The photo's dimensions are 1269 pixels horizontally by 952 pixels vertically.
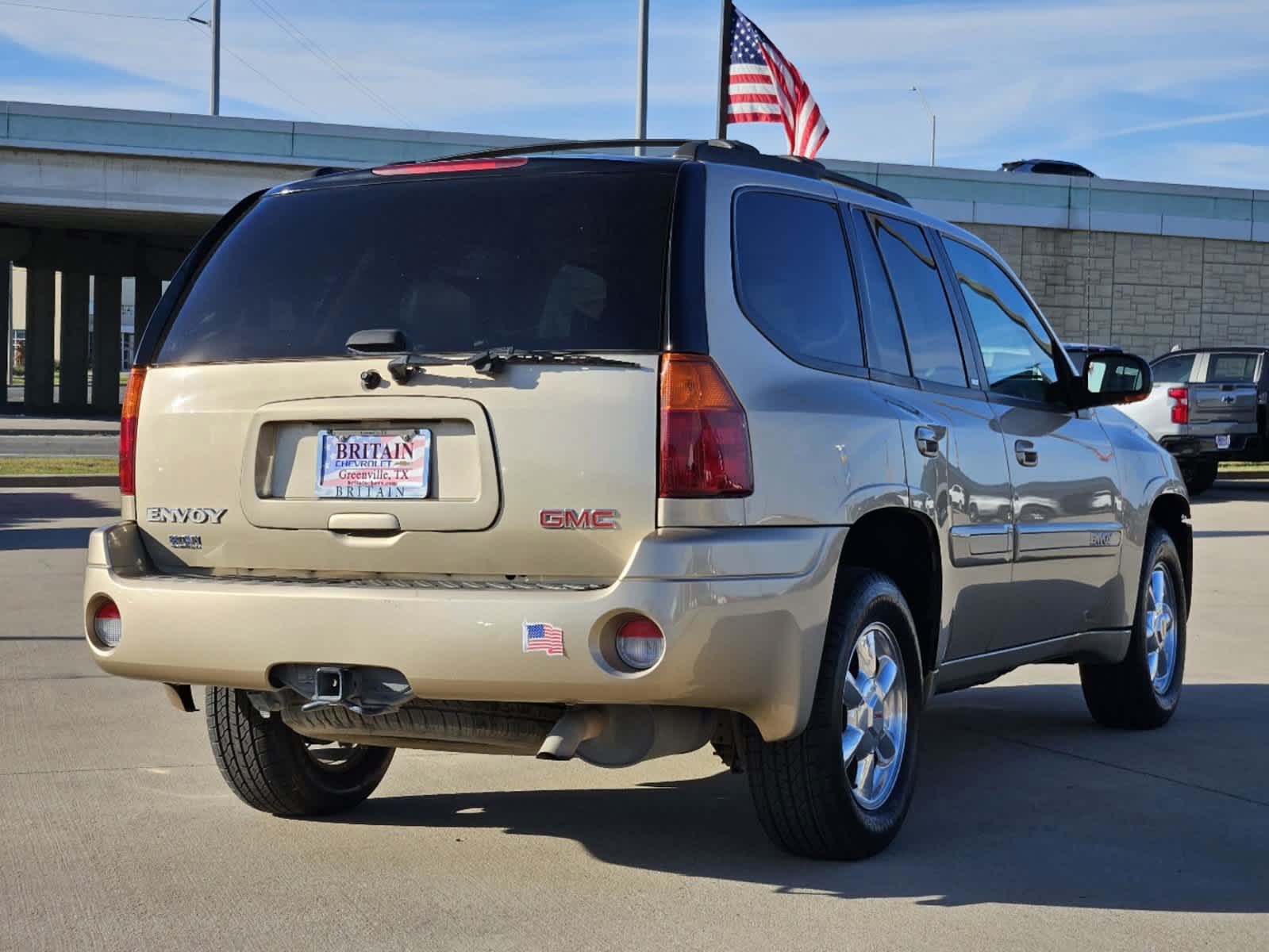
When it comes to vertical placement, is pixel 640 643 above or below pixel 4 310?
below

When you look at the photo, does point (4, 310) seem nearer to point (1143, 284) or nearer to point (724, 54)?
point (1143, 284)

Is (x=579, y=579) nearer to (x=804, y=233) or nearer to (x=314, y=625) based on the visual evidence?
(x=314, y=625)

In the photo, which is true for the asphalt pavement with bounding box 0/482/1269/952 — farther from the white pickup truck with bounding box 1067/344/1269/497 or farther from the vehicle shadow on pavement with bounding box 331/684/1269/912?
the white pickup truck with bounding box 1067/344/1269/497

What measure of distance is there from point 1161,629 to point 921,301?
241 centimetres

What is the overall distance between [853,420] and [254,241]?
1819 mm

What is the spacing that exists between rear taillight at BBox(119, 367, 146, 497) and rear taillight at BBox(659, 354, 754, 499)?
1.63m

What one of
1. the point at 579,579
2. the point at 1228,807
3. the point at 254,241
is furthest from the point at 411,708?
the point at 1228,807

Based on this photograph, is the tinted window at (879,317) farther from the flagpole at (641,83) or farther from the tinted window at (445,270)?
the flagpole at (641,83)

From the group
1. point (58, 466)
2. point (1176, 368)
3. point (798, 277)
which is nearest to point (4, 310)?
point (58, 466)

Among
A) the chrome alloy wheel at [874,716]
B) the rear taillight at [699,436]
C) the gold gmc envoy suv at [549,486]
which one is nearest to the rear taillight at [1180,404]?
the gold gmc envoy suv at [549,486]

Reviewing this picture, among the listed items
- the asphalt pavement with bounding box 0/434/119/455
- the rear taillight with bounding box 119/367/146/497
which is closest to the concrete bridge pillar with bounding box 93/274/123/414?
the asphalt pavement with bounding box 0/434/119/455

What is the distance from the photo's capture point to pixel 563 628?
438cm

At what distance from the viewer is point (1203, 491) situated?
24.6m

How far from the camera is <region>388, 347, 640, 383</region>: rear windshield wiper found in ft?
14.9
